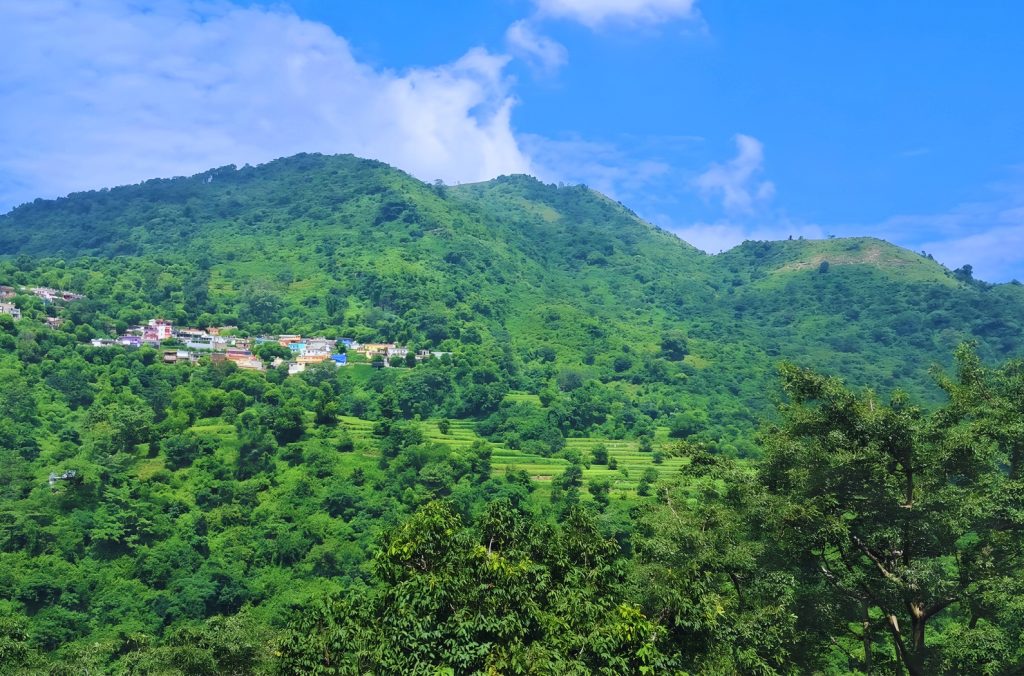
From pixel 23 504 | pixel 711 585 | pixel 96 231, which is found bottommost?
pixel 23 504

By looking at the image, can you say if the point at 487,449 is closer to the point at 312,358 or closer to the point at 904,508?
the point at 312,358

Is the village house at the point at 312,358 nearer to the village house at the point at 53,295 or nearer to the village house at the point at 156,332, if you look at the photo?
the village house at the point at 156,332

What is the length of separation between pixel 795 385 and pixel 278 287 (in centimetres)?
8955

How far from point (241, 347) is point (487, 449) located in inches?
1369

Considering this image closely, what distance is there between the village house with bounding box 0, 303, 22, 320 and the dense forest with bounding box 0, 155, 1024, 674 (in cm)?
256

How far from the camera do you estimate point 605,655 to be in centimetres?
965

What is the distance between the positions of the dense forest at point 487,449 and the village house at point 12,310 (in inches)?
101

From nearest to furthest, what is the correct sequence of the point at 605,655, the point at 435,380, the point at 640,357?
the point at 605,655
the point at 435,380
the point at 640,357

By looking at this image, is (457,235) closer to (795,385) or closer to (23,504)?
(23,504)

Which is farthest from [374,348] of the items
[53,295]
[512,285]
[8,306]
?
[512,285]

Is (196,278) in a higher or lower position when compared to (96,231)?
lower

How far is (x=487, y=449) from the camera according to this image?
55.2m

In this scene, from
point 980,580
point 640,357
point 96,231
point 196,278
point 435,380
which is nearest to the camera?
point 980,580

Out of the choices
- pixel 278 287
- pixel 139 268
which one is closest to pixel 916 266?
pixel 278 287
